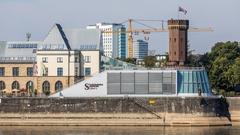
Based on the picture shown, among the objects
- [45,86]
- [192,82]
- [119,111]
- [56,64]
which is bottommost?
[119,111]

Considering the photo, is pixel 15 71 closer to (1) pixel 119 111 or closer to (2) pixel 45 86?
(2) pixel 45 86

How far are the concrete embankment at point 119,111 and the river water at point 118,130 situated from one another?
3.54 m

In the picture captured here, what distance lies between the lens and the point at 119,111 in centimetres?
11519

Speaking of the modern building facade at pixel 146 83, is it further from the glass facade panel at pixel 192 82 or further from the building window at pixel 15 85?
the building window at pixel 15 85

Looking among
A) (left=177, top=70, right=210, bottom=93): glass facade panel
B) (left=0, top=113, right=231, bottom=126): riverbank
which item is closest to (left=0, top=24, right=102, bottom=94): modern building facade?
(left=0, top=113, right=231, bottom=126): riverbank

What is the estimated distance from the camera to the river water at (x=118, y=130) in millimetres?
101312

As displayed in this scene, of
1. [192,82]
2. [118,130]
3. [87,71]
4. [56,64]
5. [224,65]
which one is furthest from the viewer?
[224,65]

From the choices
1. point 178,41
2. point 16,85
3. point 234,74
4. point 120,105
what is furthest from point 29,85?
point 234,74

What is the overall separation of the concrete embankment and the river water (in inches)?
140

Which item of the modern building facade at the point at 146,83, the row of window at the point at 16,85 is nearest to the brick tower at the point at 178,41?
the modern building facade at the point at 146,83

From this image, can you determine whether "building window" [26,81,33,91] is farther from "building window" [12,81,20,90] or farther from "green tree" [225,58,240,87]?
"green tree" [225,58,240,87]

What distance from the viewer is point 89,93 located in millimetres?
119375

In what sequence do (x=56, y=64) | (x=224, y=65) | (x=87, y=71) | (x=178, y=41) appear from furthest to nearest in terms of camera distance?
(x=224, y=65) < (x=87, y=71) < (x=56, y=64) < (x=178, y=41)

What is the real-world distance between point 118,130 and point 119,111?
→ 29.7ft
